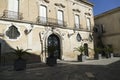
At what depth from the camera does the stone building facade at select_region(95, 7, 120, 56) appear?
24672 mm

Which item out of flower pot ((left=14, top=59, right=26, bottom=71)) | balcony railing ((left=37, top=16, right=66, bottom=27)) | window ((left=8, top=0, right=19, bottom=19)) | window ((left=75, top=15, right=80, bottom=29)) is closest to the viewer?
flower pot ((left=14, top=59, right=26, bottom=71))

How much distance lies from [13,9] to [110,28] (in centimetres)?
1798

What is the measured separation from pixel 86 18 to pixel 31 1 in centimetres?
991

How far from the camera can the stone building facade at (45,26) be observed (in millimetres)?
13820

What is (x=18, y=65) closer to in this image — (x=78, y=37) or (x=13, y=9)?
(x=13, y=9)

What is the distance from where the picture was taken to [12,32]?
1402 cm

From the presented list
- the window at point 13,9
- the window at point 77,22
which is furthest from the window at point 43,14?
the window at point 77,22

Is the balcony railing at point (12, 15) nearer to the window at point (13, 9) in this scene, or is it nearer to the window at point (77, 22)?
the window at point (13, 9)

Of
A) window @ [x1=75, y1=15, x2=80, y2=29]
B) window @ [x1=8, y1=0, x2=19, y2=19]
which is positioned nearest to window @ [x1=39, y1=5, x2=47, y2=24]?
window @ [x1=8, y1=0, x2=19, y2=19]

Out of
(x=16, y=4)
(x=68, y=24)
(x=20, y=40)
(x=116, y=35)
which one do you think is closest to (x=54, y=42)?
(x=68, y=24)

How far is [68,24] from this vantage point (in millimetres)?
19375

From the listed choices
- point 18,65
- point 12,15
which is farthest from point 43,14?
point 18,65

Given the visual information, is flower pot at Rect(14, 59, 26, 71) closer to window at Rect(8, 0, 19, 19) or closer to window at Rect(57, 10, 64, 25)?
window at Rect(8, 0, 19, 19)

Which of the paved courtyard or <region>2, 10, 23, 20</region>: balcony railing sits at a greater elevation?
<region>2, 10, 23, 20</region>: balcony railing
